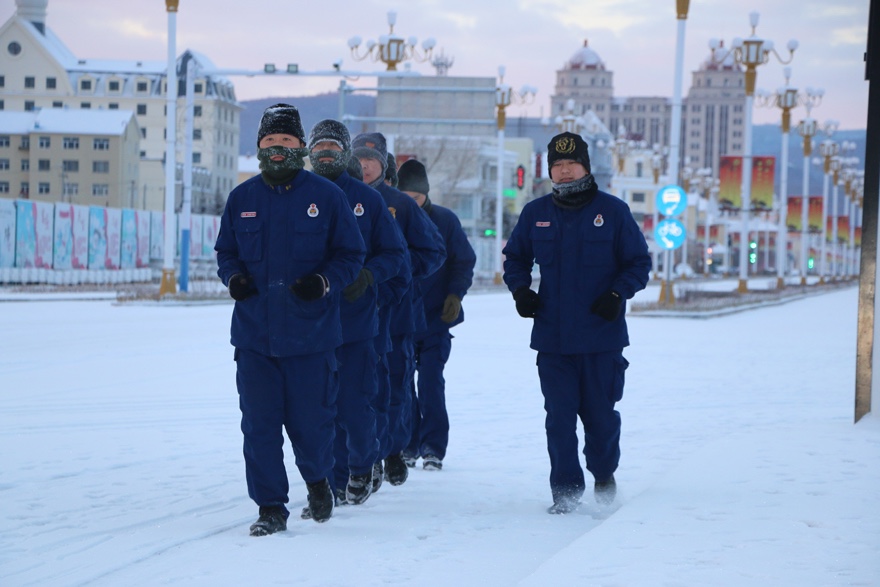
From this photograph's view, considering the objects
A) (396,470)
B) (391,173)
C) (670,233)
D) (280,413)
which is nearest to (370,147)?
(391,173)

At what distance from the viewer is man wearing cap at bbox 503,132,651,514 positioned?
7.14m

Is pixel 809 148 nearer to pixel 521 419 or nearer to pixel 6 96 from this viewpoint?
pixel 521 419

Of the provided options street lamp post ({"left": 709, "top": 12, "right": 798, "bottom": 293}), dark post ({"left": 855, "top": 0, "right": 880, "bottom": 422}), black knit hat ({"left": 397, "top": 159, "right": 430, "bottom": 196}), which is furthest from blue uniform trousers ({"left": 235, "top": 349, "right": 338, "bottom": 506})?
street lamp post ({"left": 709, "top": 12, "right": 798, "bottom": 293})

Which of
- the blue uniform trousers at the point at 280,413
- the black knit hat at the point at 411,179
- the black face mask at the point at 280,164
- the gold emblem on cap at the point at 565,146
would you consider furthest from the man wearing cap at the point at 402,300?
the black face mask at the point at 280,164

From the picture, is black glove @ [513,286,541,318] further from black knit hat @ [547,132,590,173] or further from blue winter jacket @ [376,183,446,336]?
blue winter jacket @ [376,183,446,336]

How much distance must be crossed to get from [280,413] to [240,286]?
611 millimetres

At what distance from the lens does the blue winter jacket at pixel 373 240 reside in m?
7.19

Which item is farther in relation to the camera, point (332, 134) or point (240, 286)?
point (332, 134)

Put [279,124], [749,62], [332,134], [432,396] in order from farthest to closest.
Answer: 1. [749,62]
2. [432,396]
3. [332,134]
4. [279,124]

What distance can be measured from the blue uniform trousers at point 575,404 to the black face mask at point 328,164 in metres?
1.43

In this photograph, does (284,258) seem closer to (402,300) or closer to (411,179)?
(402,300)

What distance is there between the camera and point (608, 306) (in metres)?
6.96

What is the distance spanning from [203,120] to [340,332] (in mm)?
112679

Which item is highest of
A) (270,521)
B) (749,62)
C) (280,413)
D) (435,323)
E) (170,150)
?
(749,62)
